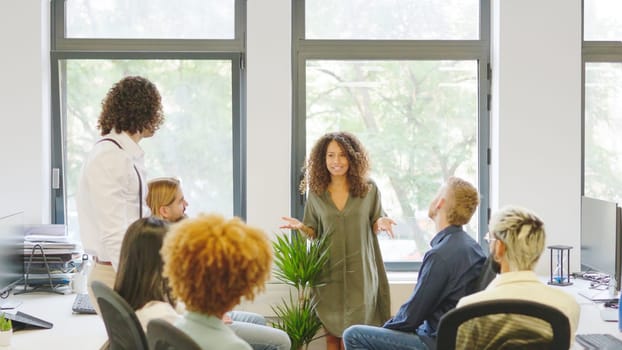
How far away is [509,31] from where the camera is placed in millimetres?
4641

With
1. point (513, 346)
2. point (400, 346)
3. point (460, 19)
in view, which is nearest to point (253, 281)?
point (513, 346)

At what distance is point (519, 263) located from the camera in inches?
96.6

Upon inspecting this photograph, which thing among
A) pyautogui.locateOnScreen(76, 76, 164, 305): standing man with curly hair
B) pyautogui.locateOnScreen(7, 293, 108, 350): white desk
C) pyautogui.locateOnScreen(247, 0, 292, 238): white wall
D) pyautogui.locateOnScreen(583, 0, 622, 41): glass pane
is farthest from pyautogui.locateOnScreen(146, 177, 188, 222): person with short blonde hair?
pyautogui.locateOnScreen(583, 0, 622, 41): glass pane

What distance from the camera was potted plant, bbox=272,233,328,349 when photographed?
4172 mm

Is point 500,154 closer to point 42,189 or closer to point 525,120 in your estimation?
point 525,120

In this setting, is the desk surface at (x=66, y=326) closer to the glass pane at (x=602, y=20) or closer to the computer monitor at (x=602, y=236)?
the computer monitor at (x=602, y=236)

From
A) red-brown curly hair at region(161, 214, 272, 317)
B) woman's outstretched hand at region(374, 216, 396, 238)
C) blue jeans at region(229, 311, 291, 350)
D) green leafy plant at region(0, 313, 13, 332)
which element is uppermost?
red-brown curly hair at region(161, 214, 272, 317)

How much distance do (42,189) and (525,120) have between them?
9.66 ft

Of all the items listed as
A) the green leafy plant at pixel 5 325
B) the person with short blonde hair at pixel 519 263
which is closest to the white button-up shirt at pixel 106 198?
the green leafy plant at pixel 5 325

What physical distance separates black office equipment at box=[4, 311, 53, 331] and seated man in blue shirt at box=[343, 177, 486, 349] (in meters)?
1.37

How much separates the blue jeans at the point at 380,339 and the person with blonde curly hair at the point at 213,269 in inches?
58.0

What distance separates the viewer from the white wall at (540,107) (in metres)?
4.64

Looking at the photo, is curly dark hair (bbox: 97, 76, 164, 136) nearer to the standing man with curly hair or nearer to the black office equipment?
the standing man with curly hair

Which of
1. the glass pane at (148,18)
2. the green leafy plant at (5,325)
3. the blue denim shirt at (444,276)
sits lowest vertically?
the green leafy plant at (5,325)
